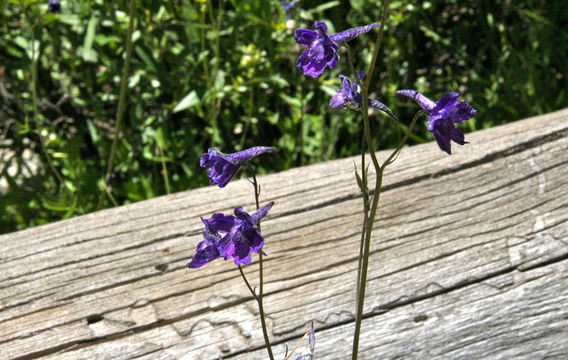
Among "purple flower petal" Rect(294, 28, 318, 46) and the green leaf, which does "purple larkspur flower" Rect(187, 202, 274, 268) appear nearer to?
"purple flower petal" Rect(294, 28, 318, 46)

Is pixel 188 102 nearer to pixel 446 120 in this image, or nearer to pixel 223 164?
pixel 223 164

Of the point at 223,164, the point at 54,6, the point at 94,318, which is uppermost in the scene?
the point at 54,6

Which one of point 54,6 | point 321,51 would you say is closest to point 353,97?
point 321,51

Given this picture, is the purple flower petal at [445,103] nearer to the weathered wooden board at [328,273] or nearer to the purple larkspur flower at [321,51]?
the purple larkspur flower at [321,51]

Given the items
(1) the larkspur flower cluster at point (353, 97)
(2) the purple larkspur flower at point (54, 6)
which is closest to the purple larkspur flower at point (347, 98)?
(1) the larkspur flower cluster at point (353, 97)

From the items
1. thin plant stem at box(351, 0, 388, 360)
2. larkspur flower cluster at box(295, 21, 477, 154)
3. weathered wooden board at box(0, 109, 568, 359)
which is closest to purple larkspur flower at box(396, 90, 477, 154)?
larkspur flower cluster at box(295, 21, 477, 154)
